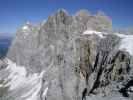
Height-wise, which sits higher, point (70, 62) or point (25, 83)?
point (70, 62)

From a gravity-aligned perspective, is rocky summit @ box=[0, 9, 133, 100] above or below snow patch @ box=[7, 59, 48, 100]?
above

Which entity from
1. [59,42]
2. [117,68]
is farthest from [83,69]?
[59,42]

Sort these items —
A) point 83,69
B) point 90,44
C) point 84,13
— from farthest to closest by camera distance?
point 84,13
point 90,44
point 83,69

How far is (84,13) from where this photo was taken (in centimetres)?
6494

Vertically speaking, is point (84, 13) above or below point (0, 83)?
above

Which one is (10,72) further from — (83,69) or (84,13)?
(83,69)

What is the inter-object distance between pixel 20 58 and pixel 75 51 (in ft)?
211

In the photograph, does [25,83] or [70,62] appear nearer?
[70,62]

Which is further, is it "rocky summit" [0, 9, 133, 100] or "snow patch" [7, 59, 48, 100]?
"snow patch" [7, 59, 48, 100]

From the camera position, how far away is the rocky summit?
786 inches

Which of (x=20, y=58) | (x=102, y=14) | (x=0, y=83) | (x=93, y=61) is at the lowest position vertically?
(x=0, y=83)

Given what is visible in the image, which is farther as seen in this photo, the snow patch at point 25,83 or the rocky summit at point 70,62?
the snow patch at point 25,83

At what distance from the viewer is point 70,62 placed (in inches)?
1312

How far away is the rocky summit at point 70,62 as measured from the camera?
1995 cm
